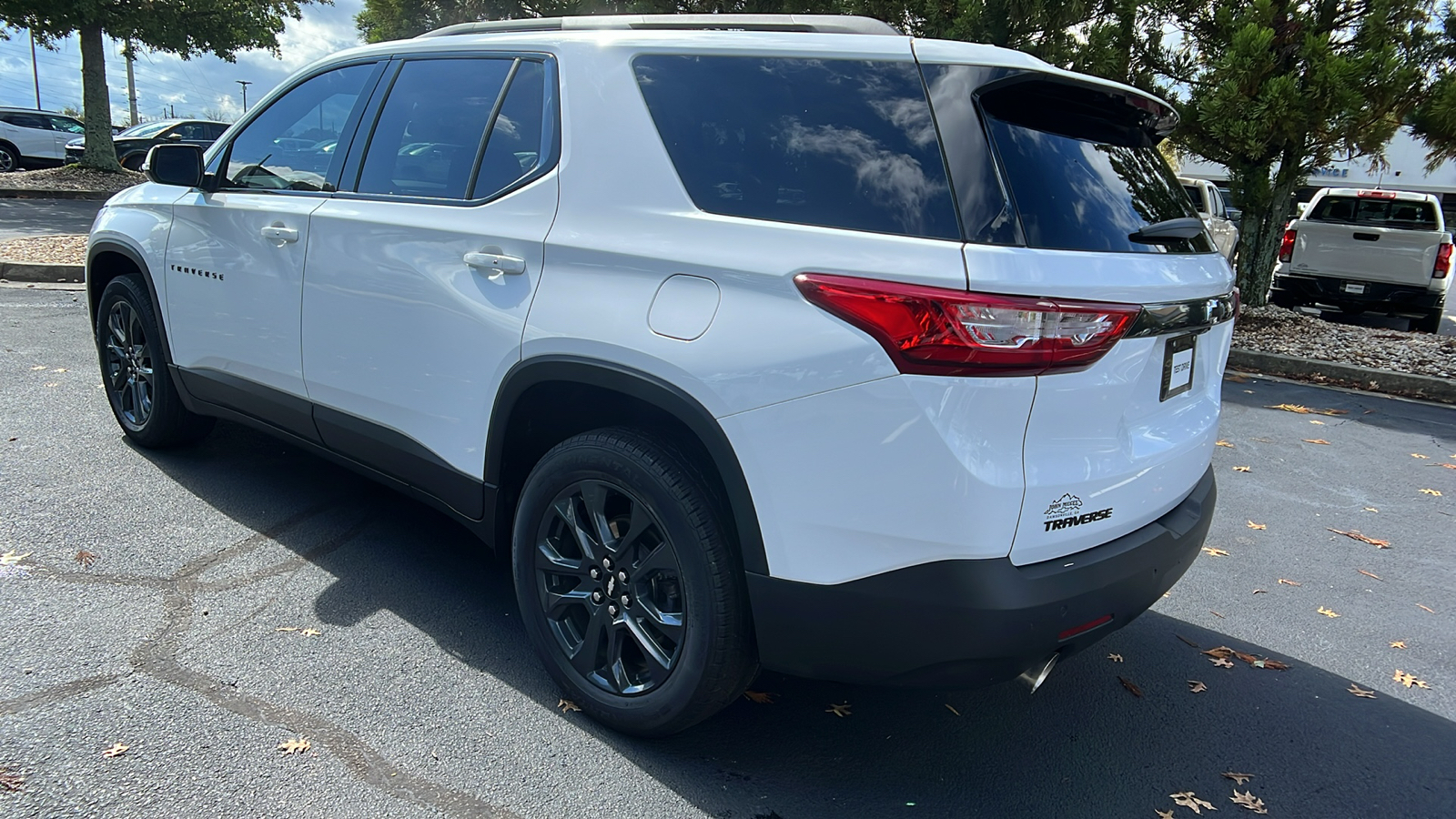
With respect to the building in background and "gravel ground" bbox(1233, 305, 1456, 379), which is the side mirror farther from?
the building in background

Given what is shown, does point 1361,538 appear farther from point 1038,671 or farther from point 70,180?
point 70,180

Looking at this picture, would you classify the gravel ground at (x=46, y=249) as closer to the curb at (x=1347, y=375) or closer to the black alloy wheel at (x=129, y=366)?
the black alloy wheel at (x=129, y=366)

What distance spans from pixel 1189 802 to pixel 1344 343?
9064 mm

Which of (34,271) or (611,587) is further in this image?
(34,271)

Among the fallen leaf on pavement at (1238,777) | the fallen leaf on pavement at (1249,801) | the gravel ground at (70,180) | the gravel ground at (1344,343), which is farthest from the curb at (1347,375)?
the gravel ground at (70,180)

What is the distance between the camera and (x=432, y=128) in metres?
3.15

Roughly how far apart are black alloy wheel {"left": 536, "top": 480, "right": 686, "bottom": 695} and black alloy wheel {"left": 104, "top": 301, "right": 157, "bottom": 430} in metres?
2.72

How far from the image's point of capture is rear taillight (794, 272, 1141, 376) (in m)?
1.99

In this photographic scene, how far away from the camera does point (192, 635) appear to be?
9.93 feet

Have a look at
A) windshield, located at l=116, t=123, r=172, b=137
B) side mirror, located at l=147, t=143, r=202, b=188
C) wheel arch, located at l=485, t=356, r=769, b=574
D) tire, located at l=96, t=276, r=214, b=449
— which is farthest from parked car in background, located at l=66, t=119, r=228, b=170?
wheel arch, located at l=485, t=356, r=769, b=574

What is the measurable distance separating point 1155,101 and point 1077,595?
56.5 inches

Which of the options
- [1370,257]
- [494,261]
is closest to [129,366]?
[494,261]

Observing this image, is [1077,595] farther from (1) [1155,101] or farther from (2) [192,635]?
(2) [192,635]

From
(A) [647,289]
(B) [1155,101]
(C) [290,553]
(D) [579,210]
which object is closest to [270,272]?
(C) [290,553]
